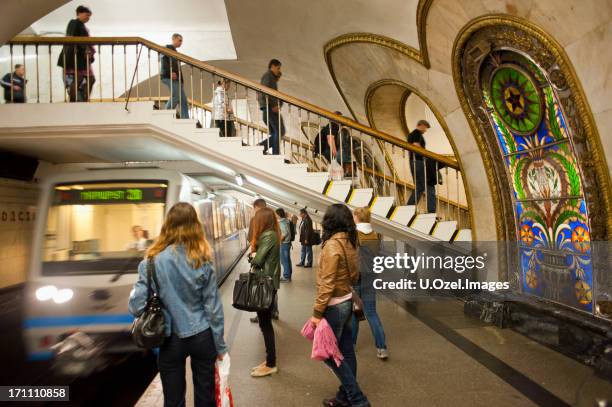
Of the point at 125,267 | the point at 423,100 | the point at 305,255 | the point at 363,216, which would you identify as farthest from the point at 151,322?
the point at 305,255

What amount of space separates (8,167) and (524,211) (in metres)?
10.3

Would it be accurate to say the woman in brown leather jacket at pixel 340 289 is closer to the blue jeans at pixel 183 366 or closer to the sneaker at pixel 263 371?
the blue jeans at pixel 183 366

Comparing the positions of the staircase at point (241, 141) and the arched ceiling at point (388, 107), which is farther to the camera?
the arched ceiling at point (388, 107)

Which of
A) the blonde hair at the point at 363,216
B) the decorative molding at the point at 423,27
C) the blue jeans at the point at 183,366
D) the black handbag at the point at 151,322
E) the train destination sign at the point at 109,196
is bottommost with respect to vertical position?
the blue jeans at the point at 183,366

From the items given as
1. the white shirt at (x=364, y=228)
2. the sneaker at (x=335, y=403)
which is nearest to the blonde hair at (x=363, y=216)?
the white shirt at (x=364, y=228)

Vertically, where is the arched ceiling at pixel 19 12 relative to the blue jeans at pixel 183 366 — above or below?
above

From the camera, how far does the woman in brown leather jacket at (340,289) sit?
11.2 feet

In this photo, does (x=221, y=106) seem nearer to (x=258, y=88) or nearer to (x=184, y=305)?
(x=258, y=88)

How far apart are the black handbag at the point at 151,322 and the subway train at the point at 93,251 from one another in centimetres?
288

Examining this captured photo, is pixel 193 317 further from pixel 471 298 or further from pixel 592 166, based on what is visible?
pixel 471 298

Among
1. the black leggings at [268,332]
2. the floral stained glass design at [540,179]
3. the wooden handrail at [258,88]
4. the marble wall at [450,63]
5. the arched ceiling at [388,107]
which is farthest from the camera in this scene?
the arched ceiling at [388,107]

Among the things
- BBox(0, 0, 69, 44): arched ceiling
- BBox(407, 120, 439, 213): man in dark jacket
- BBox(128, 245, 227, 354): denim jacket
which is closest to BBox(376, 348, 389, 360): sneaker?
BBox(128, 245, 227, 354): denim jacket

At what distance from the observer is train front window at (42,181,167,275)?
5777 mm

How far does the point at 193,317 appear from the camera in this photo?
2.68 metres
